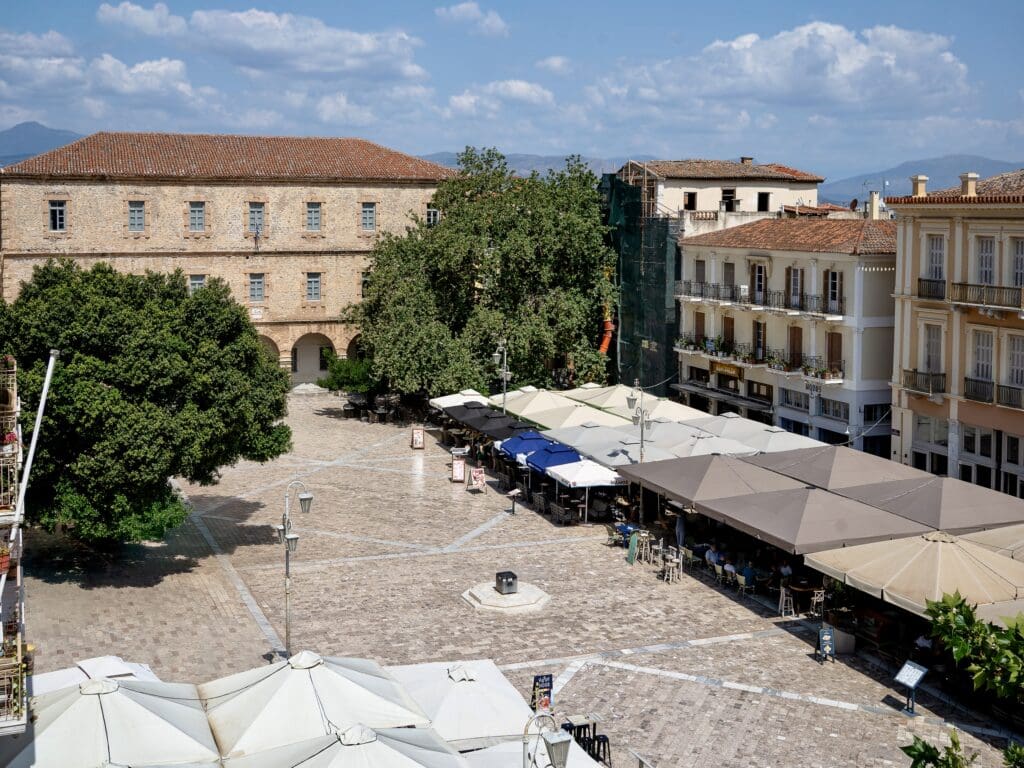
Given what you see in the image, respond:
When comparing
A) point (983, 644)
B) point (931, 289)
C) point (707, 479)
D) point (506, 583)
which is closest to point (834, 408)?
point (931, 289)

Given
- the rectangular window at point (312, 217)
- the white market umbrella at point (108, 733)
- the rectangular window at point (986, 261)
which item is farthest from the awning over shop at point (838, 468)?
the rectangular window at point (312, 217)

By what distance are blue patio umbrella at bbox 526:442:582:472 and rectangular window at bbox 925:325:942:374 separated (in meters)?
9.89

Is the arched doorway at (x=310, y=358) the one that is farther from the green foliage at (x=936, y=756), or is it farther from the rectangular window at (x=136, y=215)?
the green foliage at (x=936, y=756)

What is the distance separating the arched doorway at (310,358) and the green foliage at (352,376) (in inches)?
284

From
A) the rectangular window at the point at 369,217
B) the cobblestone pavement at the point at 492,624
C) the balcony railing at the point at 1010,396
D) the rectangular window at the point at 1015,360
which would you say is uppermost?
the rectangular window at the point at 369,217

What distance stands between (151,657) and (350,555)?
711 cm

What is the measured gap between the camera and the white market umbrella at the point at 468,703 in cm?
1510

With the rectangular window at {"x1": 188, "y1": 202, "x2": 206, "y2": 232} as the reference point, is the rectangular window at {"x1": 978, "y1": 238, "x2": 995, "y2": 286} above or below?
below

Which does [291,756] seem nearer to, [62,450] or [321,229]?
[62,450]

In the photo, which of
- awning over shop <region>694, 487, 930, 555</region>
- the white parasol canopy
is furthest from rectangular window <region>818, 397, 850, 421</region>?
awning over shop <region>694, 487, 930, 555</region>

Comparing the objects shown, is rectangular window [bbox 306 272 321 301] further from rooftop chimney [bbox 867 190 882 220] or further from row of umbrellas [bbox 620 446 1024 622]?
row of umbrellas [bbox 620 446 1024 622]

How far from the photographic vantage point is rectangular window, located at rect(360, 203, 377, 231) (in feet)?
179

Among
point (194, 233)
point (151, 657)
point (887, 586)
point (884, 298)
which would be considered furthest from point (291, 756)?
point (194, 233)

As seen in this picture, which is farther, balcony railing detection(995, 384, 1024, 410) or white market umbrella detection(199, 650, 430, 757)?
balcony railing detection(995, 384, 1024, 410)
